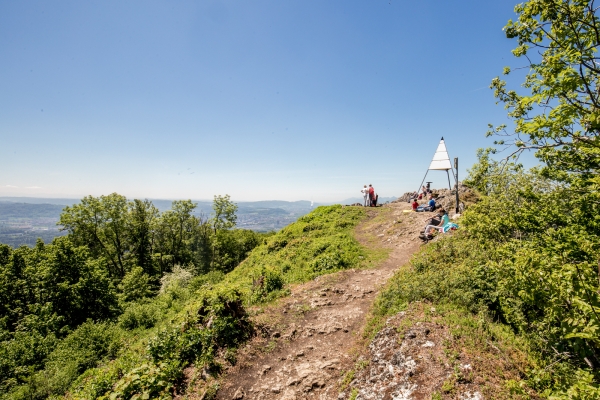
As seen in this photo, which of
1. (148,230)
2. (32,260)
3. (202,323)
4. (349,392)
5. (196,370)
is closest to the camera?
(349,392)

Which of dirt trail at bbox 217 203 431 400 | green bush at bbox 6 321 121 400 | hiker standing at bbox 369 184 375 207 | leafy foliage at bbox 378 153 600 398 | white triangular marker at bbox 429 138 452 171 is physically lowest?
green bush at bbox 6 321 121 400

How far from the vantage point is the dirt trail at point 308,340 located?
7.36 m

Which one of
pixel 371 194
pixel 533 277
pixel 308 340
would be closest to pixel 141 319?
pixel 308 340

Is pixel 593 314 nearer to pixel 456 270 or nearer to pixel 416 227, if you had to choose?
pixel 456 270

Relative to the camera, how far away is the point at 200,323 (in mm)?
9602

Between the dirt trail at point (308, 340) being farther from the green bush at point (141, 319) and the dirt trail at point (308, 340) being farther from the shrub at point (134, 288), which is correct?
the shrub at point (134, 288)

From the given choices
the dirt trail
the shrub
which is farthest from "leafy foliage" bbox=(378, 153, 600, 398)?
the shrub

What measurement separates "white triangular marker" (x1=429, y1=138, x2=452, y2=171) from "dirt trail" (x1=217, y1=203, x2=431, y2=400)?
29.0 ft

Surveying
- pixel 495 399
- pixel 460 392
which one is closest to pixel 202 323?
pixel 460 392

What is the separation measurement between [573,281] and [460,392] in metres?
3.05

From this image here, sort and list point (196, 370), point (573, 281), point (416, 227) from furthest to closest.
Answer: point (416, 227) → point (196, 370) → point (573, 281)

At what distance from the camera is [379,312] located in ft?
31.5

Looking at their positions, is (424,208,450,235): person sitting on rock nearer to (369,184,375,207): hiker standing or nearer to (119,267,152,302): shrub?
(369,184,375,207): hiker standing

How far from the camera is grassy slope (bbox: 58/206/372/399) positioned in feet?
25.3
